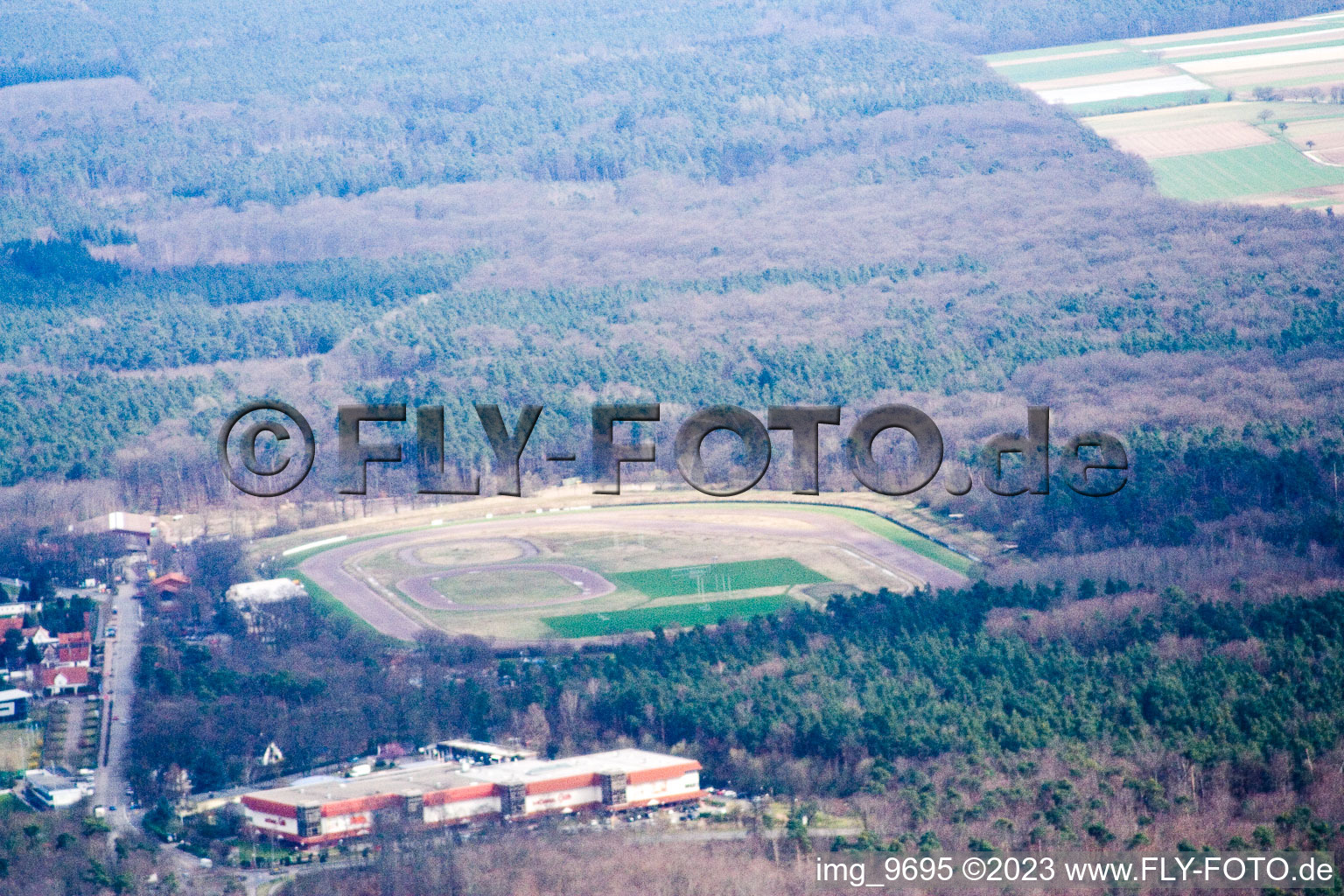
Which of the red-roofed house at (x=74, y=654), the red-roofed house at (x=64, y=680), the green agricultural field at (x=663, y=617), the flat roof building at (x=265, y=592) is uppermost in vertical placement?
the flat roof building at (x=265, y=592)

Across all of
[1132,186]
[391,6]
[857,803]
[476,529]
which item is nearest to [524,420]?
[476,529]

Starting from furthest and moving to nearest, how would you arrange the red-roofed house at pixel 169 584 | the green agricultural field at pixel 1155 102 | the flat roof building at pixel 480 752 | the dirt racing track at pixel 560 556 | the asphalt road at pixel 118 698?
the green agricultural field at pixel 1155 102
the red-roofed house at pixel 169 584
the dirt racing track at pixel 560 556
the flat roof building at pixel 480 752
the asphalt road at pixel 118 698

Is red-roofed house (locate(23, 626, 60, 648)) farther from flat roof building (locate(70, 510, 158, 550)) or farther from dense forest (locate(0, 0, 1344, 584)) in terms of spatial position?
dense forest (locate(0, 0, 1344, 584))

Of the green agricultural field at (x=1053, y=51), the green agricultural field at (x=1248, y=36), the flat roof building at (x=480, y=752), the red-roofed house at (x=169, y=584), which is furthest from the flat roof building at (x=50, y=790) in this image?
the green agricultural field at (x=1053, y=51)

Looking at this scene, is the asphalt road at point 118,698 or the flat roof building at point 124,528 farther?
the flat roof building at point 124,528

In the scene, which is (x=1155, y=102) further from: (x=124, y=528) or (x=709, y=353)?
(x=124, y=528)

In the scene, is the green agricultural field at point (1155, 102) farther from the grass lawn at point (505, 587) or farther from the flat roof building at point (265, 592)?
the flat roof building at point (265, 592)
